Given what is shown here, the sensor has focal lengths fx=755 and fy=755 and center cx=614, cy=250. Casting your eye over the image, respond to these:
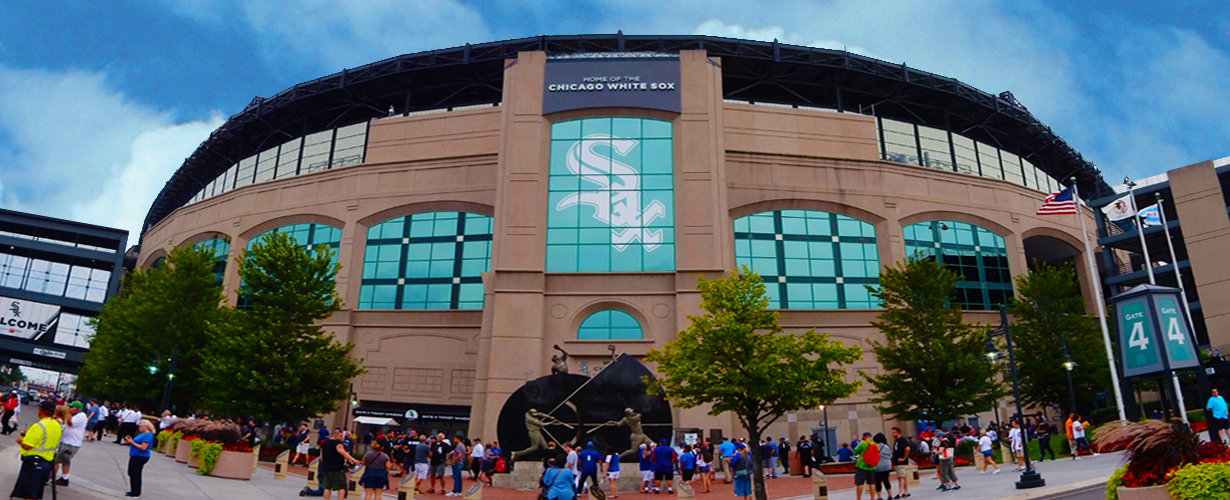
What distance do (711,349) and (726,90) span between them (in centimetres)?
3509

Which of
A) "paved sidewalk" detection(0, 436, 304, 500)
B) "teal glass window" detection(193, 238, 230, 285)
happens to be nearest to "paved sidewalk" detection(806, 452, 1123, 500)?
"paved sidewalk" detection(0, 436, 304, 500)

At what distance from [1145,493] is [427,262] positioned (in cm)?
3997

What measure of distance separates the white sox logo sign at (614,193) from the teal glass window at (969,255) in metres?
17.3

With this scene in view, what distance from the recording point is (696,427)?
33.9 meters

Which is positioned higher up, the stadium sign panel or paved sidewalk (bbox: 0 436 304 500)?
the stadium sign panel

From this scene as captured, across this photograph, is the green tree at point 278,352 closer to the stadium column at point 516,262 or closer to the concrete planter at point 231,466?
the stadium column at point 516,262

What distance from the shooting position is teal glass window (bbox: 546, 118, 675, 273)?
3812cm

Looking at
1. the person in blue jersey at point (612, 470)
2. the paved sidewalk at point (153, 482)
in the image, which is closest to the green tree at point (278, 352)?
the paved sidewalk at point (153, 482)

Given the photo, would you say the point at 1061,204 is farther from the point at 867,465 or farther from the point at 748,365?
the point at 867,465

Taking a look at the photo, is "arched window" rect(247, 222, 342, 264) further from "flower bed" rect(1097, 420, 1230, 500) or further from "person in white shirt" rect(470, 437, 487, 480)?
"flower bed" rect(1097, 420, 1230, 500)

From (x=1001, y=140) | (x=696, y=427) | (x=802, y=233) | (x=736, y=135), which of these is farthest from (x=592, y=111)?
(x=1001, y=140)

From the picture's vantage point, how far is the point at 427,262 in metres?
45.4

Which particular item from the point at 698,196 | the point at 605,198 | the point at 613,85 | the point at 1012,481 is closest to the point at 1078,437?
the point at 1012,481

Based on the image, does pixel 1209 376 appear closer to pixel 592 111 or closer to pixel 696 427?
pixel 696 427
